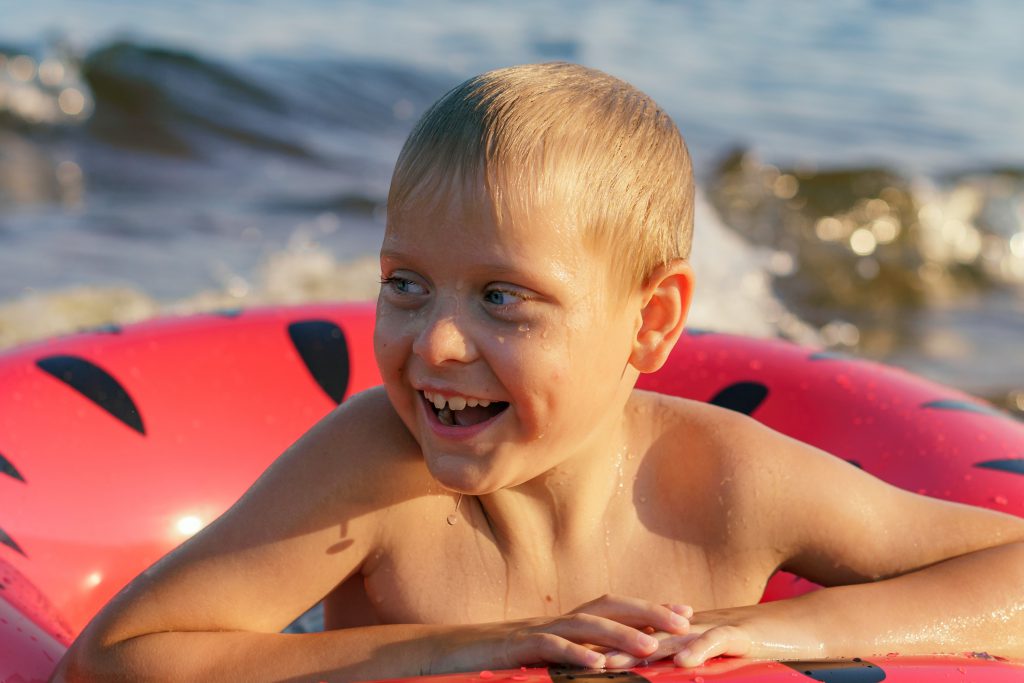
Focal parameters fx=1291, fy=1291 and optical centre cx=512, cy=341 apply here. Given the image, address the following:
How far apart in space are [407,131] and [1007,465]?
253 inches

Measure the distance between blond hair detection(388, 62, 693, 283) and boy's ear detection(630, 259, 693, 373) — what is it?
0.05 metres

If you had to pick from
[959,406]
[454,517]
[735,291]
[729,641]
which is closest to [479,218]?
[454,517]

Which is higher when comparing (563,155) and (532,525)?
(563,155)

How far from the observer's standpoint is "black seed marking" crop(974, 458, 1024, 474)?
228 centimetres

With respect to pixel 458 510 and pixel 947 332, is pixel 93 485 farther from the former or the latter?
pixel 947 332

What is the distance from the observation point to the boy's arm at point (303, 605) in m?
1.54

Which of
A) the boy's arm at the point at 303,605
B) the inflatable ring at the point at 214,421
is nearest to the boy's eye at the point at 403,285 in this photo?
the boy's arm at the point at 303,605

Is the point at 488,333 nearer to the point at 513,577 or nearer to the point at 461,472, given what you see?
the point at 461,472

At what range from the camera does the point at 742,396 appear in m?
2.62

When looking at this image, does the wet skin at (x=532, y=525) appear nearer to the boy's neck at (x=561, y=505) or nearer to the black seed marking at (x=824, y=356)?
the boy's neck at (x=561, y=505)

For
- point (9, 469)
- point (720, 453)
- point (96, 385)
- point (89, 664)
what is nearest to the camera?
point (89, 664)

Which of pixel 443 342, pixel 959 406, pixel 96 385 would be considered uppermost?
pixel 96 385

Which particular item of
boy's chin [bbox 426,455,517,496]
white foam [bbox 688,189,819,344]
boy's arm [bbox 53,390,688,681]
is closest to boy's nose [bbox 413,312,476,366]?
boy's chin [bbox 426,455,517,496]

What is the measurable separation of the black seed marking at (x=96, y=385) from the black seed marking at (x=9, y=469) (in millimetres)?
211
